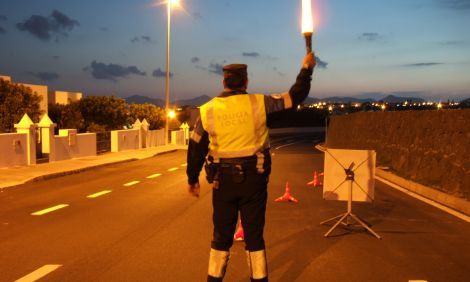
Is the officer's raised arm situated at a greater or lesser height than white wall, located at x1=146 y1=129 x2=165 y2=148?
greater

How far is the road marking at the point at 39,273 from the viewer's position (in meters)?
5.80

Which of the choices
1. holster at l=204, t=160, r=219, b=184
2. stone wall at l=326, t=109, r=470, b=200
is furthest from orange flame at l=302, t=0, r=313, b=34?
stone wall at l=326, t=109, r=470, b=200

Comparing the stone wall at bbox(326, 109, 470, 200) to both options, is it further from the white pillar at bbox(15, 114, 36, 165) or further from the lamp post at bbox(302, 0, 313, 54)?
the white pillar at bbox(15, 114, 36, 165)

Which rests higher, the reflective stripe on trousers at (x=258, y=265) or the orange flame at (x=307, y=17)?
the orange flame at (x=307, y=17)

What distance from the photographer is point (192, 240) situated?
302 inches

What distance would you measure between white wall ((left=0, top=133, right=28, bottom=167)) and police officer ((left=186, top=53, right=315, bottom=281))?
15686 mm

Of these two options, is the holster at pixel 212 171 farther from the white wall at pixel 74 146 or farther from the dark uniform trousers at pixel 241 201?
the white wall at pixel 74 146

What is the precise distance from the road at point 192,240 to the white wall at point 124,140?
17.0 metres

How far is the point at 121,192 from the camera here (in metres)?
13.3

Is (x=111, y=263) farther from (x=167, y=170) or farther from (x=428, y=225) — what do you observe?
(x=167, y=170)

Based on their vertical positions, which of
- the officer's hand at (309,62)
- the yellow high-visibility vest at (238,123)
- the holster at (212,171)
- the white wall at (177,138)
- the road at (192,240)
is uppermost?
the officer's hand at (309,62)

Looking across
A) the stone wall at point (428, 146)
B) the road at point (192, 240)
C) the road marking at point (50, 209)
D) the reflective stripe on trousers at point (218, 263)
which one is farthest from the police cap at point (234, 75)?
the stone wall at point (428, 146)

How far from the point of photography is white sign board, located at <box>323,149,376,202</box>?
8578mm

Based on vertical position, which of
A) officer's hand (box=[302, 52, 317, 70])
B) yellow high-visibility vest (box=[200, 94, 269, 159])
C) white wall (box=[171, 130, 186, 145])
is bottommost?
white wall (box=[171, 130, 186, 145])
